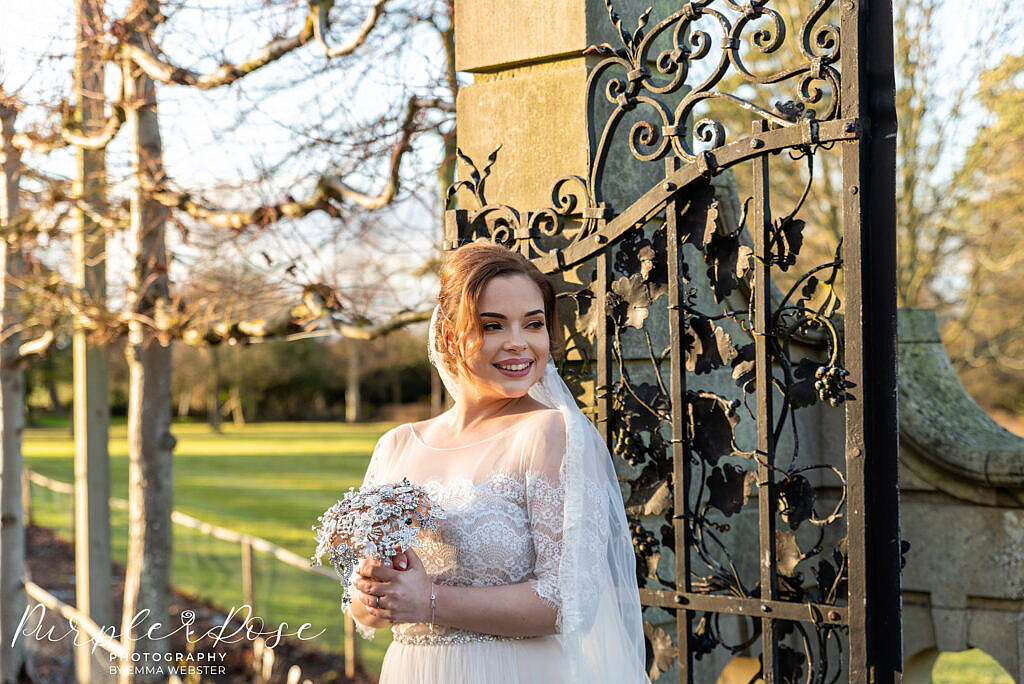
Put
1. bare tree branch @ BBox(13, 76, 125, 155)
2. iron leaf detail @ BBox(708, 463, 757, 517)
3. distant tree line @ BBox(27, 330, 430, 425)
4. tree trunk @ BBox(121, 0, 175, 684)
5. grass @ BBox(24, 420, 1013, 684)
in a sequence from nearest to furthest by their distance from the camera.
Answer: iron leaf detail @ BBox(708, 463, 757, 517) < bare tree branch @ BBox(13, 76, 125, 155) < tree trunk @ BBox(121, 0, 175, 684) < grass @ BBox(24, 420, 1013, 684) < distant tree line @ BBox(27, 330, 430, 425)

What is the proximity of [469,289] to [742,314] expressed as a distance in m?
0.80

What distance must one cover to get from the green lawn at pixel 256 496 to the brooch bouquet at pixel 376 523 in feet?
23.1

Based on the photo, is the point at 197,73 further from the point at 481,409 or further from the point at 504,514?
the point at 504,514

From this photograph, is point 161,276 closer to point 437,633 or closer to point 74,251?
point 74,251

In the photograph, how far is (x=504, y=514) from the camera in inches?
90.1

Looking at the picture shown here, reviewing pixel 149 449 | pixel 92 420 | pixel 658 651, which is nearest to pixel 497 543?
pixel 658 651

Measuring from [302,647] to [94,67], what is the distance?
577 centimetres

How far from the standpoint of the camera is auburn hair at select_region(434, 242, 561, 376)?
238 cm

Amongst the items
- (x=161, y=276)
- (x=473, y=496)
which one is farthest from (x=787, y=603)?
(x=161, y=276)

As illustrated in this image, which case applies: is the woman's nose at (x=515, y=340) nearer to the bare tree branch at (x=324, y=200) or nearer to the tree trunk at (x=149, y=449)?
the bare tree branch at (x=324, y=200)

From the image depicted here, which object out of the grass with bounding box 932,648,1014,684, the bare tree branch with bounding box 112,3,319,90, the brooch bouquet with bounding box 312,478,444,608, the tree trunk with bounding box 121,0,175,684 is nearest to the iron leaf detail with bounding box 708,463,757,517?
the brooch bouquet with bounding box 312,478,444,608

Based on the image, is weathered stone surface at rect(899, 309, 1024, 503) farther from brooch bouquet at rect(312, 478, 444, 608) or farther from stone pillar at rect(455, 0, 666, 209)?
brooch bouquet at rect(312, 478, 444, 608)

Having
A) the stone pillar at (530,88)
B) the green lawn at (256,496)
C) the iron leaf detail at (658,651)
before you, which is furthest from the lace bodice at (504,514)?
the green lawn at (256,496)

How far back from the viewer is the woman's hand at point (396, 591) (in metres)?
2.19
